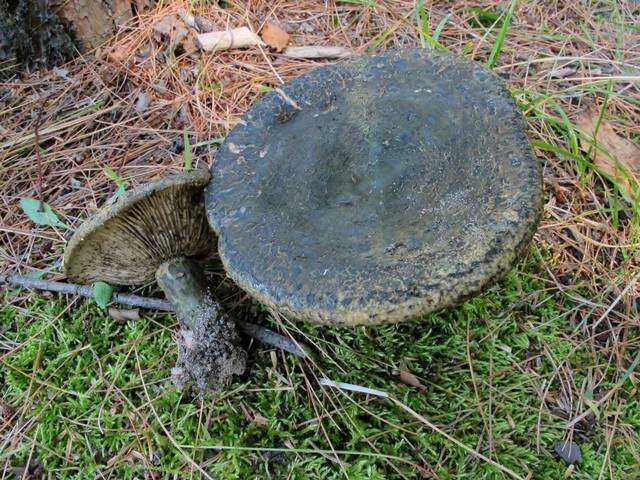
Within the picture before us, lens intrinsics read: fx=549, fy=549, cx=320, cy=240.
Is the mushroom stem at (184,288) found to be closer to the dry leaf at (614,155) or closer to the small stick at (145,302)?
the small stick at (145,302)

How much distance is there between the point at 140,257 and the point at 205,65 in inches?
58.6

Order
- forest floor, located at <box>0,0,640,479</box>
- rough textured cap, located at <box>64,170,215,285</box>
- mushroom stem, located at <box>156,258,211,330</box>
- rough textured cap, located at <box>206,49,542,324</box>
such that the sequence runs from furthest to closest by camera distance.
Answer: mushroom stem, located at <box>156,258,211,330</box>
forest floor, located at <box>0,0,640,479</box>
rough textured cap, located at <box>64,170,215,285</box>
rough textured cap, located at <box>206,49,542,324</box>

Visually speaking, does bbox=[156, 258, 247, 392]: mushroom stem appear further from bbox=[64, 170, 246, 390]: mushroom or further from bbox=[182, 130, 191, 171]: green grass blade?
bbox=[182, 130, 191, 171]: green grass blade

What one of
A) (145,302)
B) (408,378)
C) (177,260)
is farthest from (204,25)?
(408,378)

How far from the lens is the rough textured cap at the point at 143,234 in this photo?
2037mm

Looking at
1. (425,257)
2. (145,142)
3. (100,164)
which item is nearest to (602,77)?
(425,257)

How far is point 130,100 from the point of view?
3.30m

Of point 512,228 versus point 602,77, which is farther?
point 602,77

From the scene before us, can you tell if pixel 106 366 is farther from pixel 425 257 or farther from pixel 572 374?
pixel 572 374

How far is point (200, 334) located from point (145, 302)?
1.34 ft

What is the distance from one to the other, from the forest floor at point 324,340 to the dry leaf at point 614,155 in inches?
0.4

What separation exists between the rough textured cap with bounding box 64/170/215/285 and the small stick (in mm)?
84

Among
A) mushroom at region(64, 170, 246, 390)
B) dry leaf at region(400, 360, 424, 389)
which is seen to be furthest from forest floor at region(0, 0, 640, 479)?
mushroom at region(64, 170, 246, 390)

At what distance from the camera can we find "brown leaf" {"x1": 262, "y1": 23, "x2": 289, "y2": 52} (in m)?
3.47
